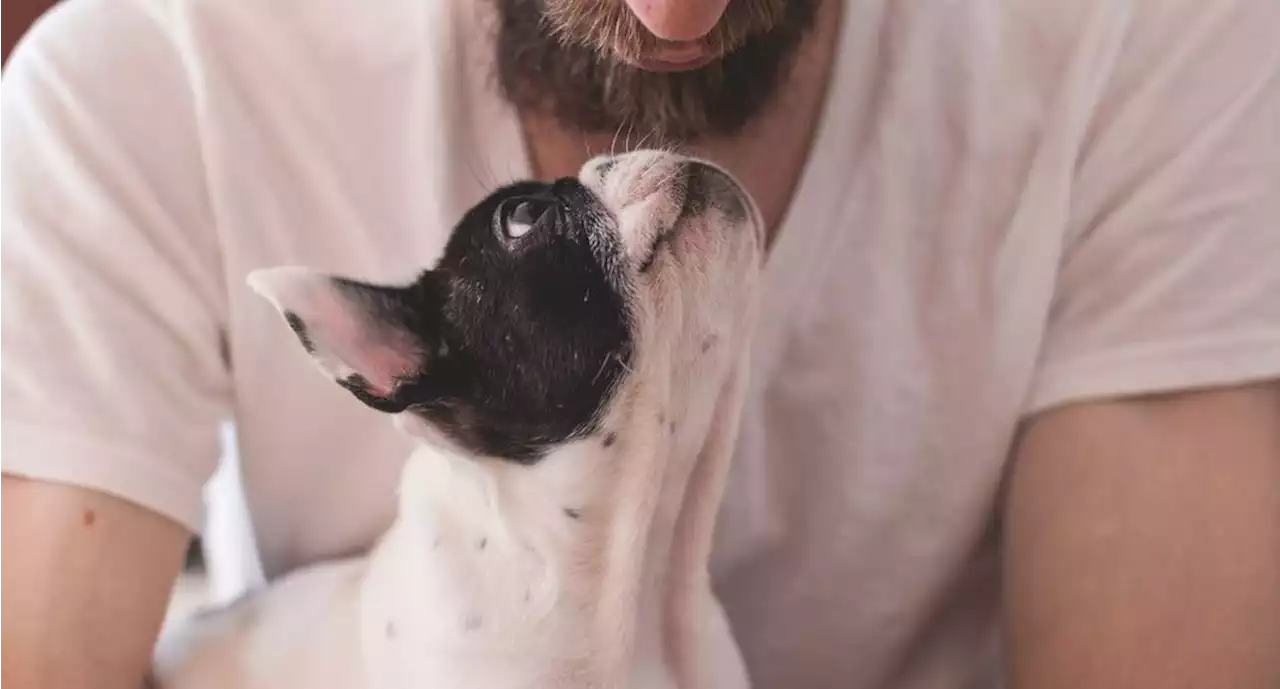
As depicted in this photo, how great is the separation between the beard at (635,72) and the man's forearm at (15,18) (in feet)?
1.75

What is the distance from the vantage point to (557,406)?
0.55m

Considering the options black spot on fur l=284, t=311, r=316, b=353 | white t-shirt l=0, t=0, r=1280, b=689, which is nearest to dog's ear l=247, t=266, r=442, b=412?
black spot on fur l=284, t=311, r=316, b=353

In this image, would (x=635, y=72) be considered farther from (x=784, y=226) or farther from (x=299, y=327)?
(x=299, y=327)

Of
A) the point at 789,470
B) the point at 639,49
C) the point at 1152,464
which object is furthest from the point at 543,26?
the point at 1152,464

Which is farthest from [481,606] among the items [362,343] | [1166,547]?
[1166,547]

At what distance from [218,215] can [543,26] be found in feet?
0.72

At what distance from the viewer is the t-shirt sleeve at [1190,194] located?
68 cm

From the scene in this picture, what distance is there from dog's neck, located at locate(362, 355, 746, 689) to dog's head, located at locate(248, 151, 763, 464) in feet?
0.05

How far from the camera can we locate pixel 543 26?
0.68 meters

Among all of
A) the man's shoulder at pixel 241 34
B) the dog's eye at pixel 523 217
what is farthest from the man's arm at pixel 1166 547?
the man's shoulder at pixel 241 34

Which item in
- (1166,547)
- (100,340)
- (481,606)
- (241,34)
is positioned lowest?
(1166,547)

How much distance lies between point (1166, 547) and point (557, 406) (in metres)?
0.38

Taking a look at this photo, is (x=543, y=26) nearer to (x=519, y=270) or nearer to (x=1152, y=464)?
(x=519, y=270)

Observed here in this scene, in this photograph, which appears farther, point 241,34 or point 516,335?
point 241,34
